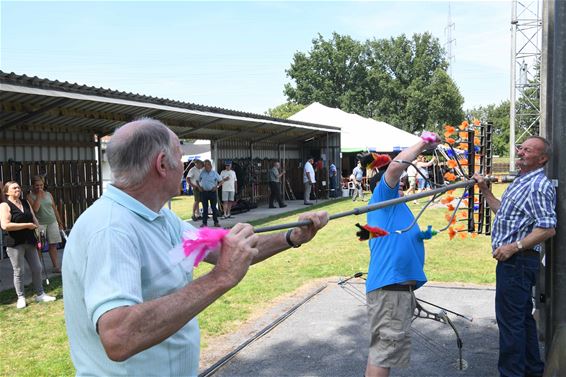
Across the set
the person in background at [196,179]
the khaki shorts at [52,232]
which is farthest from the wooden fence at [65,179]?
the person in background at [196,179]

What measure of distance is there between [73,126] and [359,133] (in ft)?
64.6

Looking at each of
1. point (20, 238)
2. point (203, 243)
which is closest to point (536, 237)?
point (203, 243)

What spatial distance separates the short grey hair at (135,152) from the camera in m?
1.82

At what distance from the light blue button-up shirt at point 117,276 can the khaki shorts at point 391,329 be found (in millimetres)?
2060

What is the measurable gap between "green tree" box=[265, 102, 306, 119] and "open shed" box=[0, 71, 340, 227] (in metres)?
52.0

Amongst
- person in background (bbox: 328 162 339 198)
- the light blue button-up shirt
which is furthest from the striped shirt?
person in background (bbox: 328 162 339 198)

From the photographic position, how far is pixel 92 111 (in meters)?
10.5

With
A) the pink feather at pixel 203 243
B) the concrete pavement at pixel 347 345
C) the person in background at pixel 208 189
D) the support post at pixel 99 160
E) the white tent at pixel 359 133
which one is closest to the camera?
the pink feather at pixel 203 243

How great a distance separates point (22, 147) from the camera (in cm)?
1098

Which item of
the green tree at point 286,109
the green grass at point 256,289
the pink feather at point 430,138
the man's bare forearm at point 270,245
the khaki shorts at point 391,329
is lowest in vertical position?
the green grass at point 256,289

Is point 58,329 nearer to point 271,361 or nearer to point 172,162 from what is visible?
point 271,361

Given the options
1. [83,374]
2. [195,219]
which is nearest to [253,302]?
[83,374]

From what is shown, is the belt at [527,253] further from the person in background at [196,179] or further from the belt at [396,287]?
the person in background at [196,179]

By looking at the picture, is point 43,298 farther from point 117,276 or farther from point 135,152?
point 117,276
